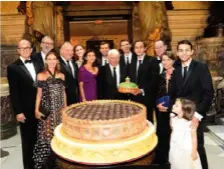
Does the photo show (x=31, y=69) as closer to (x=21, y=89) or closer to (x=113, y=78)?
(x=21, y=89)

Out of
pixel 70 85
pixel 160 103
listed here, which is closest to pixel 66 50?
pixel 70 85

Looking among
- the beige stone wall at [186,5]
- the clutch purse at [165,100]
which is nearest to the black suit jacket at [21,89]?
the clutch purse at [165,100]

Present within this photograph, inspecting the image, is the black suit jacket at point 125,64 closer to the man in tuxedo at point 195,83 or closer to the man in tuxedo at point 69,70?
the man in tuxedo at point 69,70

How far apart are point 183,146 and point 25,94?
1482 mm

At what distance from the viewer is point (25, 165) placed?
8.90 ft

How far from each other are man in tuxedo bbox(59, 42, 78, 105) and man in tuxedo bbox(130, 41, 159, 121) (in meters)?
0.65

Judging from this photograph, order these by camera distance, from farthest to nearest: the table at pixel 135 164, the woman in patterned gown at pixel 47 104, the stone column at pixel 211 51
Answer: the stone column at pixel 211 51
the woman in patterned gown at pixel 47 104
the table at pixel 135 164

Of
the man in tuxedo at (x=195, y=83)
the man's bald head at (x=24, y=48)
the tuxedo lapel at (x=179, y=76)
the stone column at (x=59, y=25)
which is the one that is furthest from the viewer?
the stone column at (x=59, y=25)

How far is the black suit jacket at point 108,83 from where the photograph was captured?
10.3 ft

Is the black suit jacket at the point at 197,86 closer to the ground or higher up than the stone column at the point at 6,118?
higher up

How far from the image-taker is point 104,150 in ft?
5.66

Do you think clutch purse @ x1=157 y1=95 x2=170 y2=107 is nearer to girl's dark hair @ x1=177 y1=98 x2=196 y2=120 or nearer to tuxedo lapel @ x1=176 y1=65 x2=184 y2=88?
tuxedo lapel @ x1=176 y1=65 x2=184 y2=88

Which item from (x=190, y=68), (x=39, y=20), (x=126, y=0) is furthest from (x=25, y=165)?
(x=126, y=0)

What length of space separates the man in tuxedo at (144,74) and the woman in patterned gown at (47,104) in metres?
0.96
